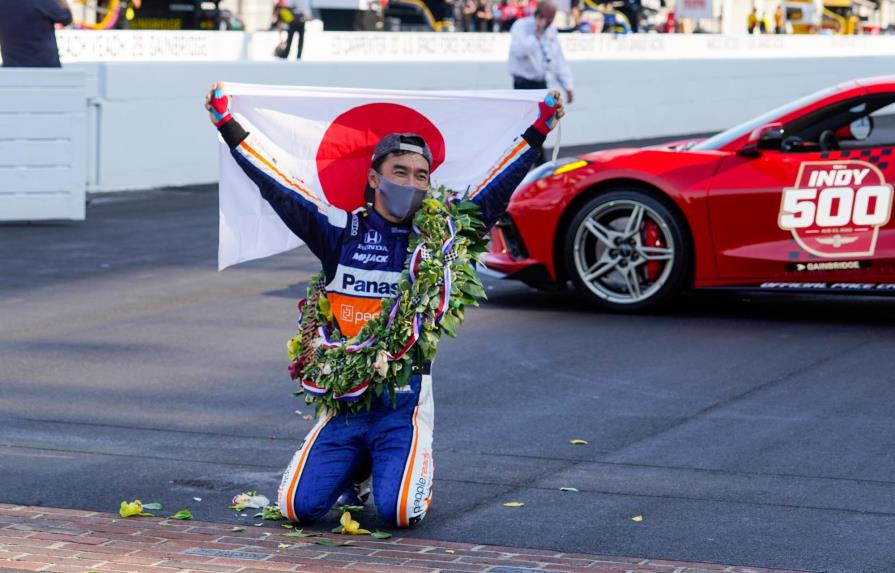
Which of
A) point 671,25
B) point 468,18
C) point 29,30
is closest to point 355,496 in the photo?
point 29,30

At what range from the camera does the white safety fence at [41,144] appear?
14.4 metres

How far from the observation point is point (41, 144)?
1451 cm

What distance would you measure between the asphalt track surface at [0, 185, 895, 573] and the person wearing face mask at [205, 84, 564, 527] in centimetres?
22

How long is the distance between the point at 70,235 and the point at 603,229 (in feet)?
18.4

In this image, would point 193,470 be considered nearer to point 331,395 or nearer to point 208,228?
point 331,395

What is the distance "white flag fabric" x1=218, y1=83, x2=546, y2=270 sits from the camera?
20.7 ft

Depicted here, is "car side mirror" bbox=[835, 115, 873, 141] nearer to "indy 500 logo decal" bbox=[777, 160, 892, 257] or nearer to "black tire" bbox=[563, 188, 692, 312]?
"indy 500 logo decal" bbox=[777, 160, 892, 257]

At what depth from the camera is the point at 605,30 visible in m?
46.9

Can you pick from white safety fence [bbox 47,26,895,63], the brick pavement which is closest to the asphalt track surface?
the brick pavement

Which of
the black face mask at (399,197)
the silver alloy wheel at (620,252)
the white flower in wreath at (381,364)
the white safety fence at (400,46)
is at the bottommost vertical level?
the silver alloy wheel at (620,252)

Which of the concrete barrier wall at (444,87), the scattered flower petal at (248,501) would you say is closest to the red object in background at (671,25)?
the concrete barrier wall at (444,87)

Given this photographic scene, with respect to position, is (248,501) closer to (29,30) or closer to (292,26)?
(29,30)

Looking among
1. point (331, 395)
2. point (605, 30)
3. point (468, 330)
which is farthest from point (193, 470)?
point (605, 30)

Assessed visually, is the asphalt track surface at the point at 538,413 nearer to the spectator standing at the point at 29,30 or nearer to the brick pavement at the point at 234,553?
A: the brick pavement at the point at 234,553
